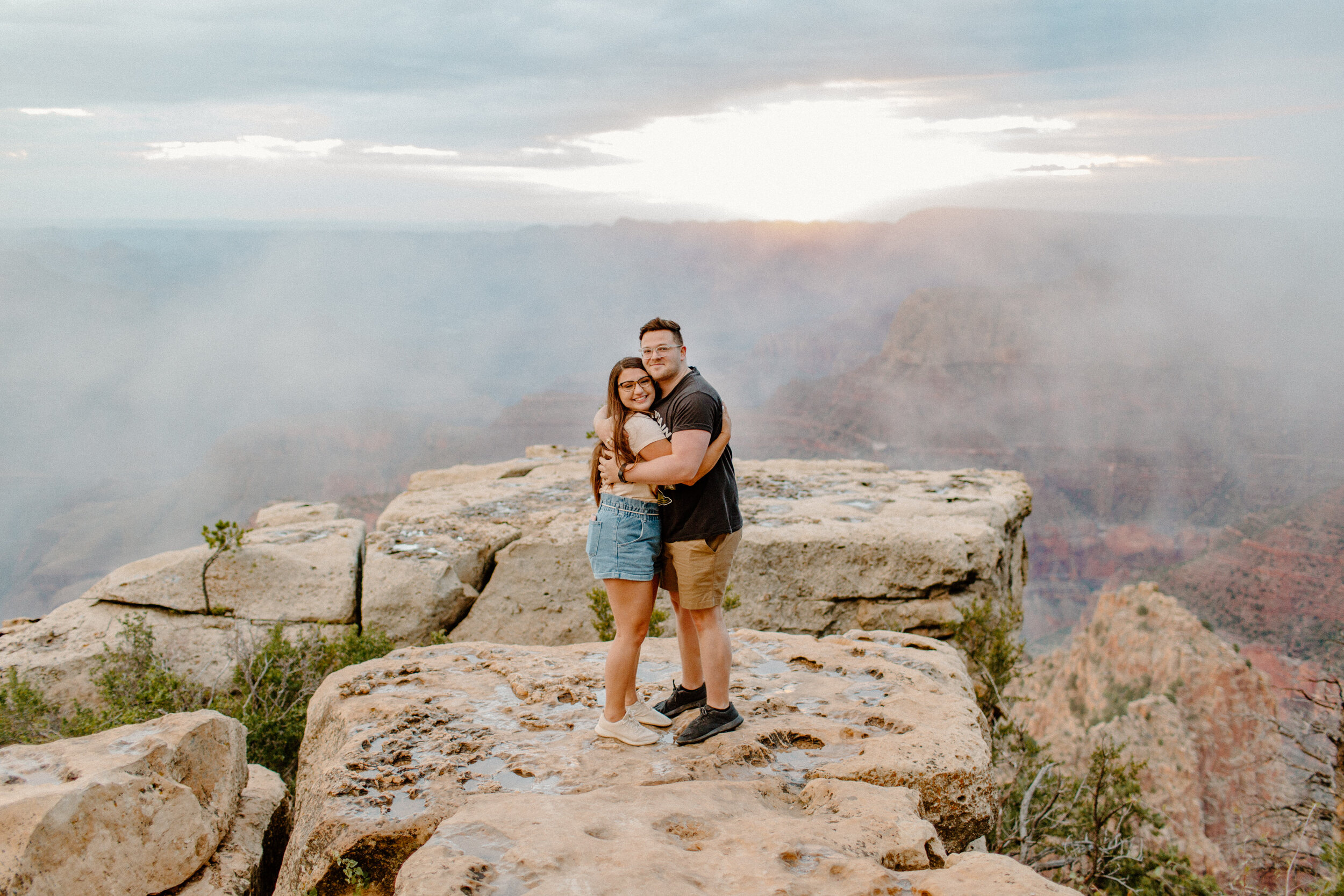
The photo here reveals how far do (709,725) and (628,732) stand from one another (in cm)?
43

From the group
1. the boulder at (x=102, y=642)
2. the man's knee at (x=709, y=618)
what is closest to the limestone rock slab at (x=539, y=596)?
the boulder at (x=102, y=642)

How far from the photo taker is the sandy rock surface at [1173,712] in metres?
19.3

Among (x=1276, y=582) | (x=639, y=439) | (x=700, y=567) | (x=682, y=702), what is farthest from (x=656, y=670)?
(x=1276, y=582)

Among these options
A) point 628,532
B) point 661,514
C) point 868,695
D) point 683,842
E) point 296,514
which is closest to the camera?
point 683,842

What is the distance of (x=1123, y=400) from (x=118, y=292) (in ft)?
425

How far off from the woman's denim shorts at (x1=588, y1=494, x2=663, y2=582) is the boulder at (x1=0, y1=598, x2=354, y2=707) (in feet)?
17.0

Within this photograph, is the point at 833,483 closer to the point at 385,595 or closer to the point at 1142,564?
the point at 385,595

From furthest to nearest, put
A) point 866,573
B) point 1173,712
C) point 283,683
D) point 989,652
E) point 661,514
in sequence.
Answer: point 1173,712 → point 866,573 → point 989,652 → point 283,683 → point 661,514

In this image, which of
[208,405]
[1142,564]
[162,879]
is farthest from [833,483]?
[208,405]

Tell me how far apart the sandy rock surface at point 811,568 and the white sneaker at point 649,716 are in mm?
4319

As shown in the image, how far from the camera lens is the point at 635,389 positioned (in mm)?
4129

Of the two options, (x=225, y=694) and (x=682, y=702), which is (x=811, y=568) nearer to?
(x=682, y=702)

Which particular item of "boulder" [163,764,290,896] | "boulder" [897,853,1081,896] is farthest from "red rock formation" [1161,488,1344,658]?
"boulder" [163,764,290,896]

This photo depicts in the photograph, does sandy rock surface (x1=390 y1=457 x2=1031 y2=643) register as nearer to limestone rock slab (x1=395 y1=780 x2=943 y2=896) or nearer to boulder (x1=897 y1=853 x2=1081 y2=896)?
limestone rock slab (x1=395 y1=780 x2=943 y2=896)
